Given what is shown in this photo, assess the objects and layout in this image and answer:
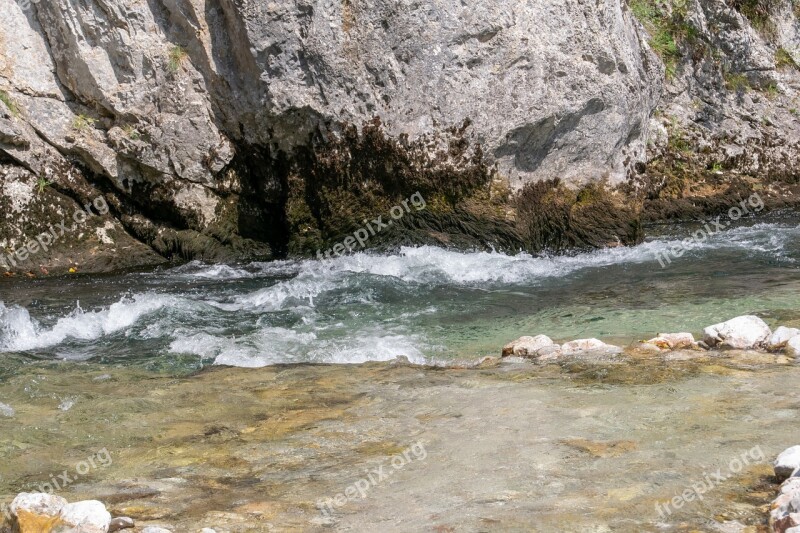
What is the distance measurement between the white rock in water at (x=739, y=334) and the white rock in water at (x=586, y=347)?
2.03 ft

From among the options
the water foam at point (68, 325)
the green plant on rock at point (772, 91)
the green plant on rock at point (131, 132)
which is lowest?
the water foam at point (68, 325)

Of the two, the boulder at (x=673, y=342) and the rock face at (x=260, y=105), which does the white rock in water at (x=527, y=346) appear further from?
the rock face at (x=260, y=105)

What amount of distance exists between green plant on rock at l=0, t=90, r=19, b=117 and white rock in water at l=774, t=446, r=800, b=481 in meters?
9.65

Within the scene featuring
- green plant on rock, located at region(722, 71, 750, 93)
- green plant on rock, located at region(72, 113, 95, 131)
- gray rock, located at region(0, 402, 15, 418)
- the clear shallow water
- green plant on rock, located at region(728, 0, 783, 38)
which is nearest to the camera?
gray rock, located at region(0, 402, 15, 418)

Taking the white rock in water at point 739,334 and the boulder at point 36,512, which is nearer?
the boulder at point 36,512

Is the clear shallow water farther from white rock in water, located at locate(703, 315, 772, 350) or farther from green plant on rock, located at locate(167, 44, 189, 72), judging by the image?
green plant on rock, located at locate(167, 44, 189, 72)

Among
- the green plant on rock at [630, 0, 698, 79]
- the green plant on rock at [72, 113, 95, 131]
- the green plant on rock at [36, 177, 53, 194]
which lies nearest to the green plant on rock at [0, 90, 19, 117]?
the green plant on rock at [72, 113, 95, 131]

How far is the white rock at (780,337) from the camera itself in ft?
17.2

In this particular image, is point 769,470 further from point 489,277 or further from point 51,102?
point 51,102

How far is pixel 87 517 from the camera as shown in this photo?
3.16m

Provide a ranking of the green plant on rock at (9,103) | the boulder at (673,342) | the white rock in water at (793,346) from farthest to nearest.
A: the green plant on rock at (9,103), the boulder at (673,342), the white rock in water at (793,346)

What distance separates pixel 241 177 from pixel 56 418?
6.20m

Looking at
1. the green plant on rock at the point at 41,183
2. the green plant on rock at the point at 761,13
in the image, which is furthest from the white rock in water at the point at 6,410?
the green plant on rock at the point at 761,13

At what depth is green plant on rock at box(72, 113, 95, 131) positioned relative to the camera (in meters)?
10.4
